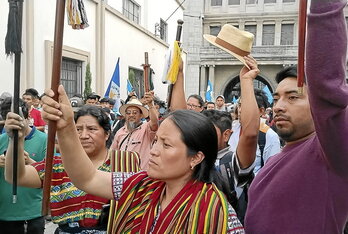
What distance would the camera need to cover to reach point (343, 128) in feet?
3.30

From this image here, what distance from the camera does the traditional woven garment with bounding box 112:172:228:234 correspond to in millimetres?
1354

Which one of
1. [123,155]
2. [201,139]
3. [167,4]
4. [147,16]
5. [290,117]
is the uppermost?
[167,4]

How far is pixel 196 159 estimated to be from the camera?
153cm

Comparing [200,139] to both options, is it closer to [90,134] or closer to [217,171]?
[217,171]

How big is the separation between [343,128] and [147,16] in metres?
15.1

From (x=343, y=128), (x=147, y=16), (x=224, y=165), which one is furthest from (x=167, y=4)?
(x=343, y=128)

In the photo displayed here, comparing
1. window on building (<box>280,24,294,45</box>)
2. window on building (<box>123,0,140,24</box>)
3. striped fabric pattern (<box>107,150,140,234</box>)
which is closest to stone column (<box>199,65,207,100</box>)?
window on building (<box>280,24,294,45</box>)

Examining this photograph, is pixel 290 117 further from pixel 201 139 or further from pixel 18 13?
pixel 18 13

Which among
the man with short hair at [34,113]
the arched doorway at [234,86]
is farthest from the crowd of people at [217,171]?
the arched doorway at [234,86]

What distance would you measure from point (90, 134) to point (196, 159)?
906 mm

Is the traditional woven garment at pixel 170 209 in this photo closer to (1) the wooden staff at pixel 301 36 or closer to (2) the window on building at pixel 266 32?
(1) the wooden staff at pixel 301 36

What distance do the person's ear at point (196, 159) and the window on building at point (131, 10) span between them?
12538 mm

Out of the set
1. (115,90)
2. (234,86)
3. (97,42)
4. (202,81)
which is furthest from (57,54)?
(234,86)

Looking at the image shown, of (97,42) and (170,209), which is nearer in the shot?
(170,209)
